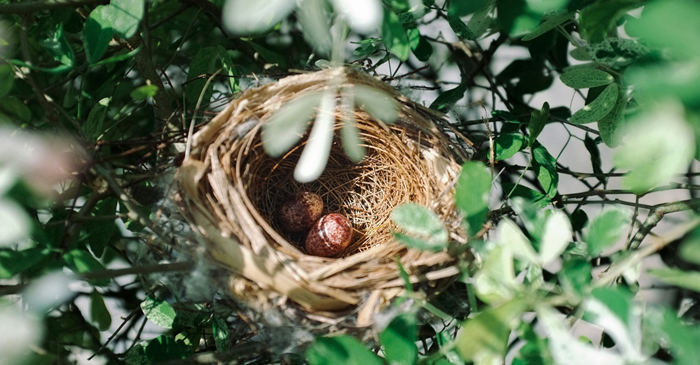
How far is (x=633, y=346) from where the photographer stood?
1.52 ft

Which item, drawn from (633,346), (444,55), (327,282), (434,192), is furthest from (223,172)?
(444,55)

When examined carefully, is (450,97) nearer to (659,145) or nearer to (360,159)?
(360,159)

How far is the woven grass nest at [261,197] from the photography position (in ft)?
2.59

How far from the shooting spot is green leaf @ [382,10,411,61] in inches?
25.8

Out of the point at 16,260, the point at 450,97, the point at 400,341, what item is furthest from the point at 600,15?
the point at 16,260

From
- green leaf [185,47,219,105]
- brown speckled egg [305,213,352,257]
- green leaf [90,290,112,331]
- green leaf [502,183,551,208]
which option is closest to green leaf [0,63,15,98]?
→ green leaf [185,47,219,105]

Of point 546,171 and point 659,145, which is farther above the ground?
point 659,145

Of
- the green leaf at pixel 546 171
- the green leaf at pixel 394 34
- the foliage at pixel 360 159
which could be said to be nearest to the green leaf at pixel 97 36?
the foliage at pixel 360 159

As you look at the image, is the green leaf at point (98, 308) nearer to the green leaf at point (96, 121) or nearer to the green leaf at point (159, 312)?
the green leaf at point (159, 312)

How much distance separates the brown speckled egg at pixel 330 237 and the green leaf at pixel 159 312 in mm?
399

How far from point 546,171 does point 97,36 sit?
2.43 ft

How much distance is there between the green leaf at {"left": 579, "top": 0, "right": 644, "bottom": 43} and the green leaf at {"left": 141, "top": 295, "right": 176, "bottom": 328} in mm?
767

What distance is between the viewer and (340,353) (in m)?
0.59

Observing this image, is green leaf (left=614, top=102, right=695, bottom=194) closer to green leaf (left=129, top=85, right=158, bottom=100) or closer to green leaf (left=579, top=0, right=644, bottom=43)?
green leaf (left=579, top=0, right=644, bottom=43)
